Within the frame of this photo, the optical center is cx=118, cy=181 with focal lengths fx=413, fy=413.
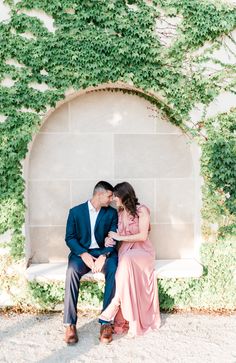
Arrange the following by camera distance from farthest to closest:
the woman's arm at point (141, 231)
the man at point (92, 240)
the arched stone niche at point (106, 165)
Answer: the arched stone niche at point (106, 165), the woman's arm at point (141, 231), the man at point (92, 240)

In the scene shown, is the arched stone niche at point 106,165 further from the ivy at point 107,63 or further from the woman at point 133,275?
the woman at point 133,275

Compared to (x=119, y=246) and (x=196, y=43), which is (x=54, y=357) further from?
(x=196, y=43)

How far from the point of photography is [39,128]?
470cm

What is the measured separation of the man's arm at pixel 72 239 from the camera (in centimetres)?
442

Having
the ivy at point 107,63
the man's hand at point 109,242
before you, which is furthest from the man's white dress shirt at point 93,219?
the ivy at point 107,63

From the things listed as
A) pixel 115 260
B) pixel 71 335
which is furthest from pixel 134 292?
pixel 71 335

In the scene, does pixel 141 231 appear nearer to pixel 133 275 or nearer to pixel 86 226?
pixel 133 275

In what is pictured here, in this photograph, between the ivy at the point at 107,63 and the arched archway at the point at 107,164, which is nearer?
the ivy at the point at 107,63

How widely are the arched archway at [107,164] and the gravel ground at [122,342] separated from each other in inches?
33.7

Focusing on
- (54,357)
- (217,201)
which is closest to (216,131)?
(217,201)

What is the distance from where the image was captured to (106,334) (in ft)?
13.4

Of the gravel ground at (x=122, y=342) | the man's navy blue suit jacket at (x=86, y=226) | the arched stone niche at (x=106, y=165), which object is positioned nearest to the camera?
the gravel ground at (x=122, y=342)

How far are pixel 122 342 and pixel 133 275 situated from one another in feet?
2.15

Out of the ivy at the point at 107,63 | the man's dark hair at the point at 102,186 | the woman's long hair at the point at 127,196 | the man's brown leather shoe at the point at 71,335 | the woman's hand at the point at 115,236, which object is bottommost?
the man's brown leather shoe at the point at 71,335
